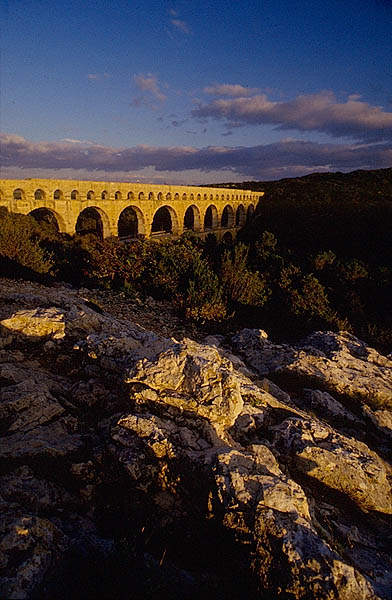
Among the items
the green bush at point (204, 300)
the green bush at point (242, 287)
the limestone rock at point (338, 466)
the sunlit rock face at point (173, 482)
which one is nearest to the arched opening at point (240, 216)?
the green bush at point (242, 287)

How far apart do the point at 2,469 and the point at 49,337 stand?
2.16m

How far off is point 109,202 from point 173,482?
28063mm

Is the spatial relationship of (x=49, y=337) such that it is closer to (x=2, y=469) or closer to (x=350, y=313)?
(x=2, y=469)

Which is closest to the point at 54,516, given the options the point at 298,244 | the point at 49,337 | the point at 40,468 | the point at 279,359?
the point at 40,468

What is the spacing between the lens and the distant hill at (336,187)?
55844 mm

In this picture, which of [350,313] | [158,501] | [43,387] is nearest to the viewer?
[158,501]

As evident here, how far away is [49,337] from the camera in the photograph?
4.41 meters

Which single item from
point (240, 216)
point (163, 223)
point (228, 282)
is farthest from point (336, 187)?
point (228, 282)

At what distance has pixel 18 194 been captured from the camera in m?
21.5

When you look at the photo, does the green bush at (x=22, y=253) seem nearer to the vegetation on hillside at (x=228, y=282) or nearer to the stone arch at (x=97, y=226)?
the vegetation on hillside at (x=228, y=282)

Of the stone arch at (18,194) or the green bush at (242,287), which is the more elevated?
the stone arch at (18,194)

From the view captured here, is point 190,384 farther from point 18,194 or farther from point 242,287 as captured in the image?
point 18,194

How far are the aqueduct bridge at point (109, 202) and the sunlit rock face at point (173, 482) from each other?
2016 centimetres

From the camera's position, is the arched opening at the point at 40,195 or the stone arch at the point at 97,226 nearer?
the arched opening at the point at 40,195
